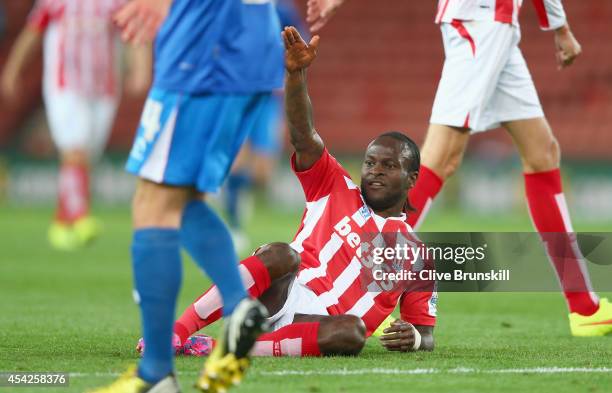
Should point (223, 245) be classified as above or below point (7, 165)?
above

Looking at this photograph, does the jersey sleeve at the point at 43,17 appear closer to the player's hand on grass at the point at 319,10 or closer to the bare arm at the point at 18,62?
the bare arm at the point at 18,62

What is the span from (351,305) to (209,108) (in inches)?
55.2

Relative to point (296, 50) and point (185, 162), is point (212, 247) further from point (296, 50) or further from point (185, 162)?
point (296, 50)

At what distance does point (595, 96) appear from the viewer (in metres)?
21.1

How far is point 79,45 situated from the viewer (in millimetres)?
11828

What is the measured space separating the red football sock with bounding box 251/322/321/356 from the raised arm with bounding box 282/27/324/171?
659mm

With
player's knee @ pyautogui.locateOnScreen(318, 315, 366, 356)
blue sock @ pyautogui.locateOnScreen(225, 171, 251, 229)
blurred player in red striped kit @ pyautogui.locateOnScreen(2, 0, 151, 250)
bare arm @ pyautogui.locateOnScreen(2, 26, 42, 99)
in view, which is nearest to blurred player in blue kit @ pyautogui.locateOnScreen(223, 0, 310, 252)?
blue sock @ pyautogui.locateOnScreen(225, 171, 251, 229)

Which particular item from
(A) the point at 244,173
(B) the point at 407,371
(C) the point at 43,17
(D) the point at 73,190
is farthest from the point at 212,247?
(A) the point at 244,173

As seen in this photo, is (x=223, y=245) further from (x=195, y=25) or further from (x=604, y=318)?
(x=604, y=318)

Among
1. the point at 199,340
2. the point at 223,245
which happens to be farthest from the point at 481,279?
the point at 223,245

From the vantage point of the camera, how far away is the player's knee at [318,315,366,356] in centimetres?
462

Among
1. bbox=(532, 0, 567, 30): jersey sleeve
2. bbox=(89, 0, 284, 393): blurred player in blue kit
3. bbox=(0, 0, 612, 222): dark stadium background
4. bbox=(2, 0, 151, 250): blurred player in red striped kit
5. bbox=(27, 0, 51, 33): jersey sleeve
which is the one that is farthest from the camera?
bbox=(0, 0, 612, 222): dark stadium background

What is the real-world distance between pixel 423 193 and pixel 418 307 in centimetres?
90

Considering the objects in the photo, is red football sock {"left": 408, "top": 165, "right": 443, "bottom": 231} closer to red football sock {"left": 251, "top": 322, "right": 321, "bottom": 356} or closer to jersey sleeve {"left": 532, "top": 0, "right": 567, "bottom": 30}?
jersey sleeve {"left": 532, "top": 0, "right": 567, "bottom": 30}
